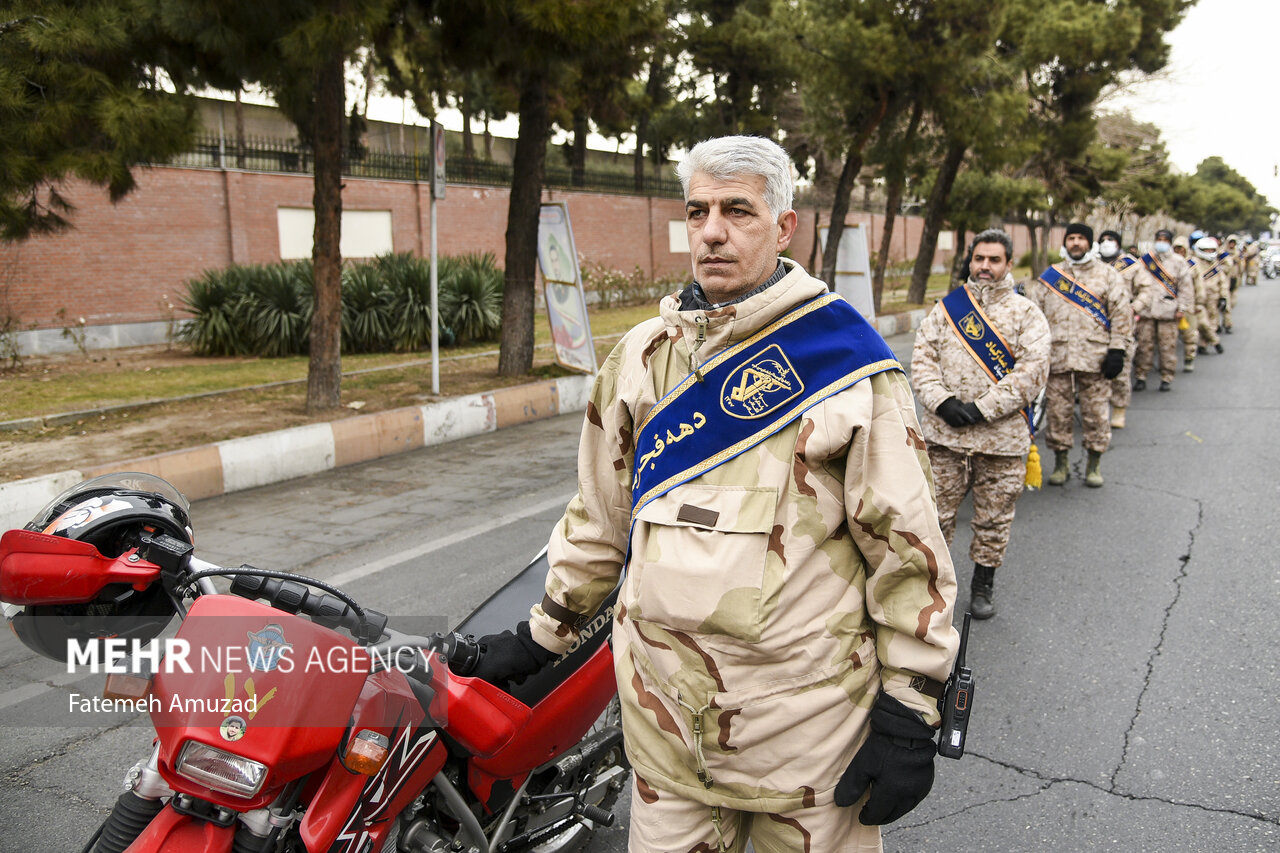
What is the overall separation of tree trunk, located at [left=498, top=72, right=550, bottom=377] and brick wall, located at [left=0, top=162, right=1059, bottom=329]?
6.29 metres

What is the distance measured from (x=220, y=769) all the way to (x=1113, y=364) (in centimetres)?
723

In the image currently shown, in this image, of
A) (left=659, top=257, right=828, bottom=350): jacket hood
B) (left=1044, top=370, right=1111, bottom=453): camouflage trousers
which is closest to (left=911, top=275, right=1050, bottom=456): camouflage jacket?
(left=1044, top=370, right=1111, bottom=453): camouflage trousers

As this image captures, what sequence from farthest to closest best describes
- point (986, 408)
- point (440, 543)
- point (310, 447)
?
point (310, 447), point (440, 543), point (986, 408)

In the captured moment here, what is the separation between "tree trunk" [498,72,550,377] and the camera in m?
12.2

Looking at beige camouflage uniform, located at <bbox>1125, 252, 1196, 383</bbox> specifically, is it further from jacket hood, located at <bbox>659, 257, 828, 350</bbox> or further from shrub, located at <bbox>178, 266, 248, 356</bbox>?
shrub, located at <bbox>178, 266, 248, 356</bbox>

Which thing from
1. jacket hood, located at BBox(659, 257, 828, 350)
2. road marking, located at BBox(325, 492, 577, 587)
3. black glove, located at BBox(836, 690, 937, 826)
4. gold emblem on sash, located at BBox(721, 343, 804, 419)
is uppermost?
jacket hood, located at BBox(659, 257, 828, 350)

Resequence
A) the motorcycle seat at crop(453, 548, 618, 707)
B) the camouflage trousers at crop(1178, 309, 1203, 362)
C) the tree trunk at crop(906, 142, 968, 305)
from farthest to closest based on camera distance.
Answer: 1. the tree trunk at crop(906, 142, 968, 305)
2. the camouflage trousers at crop(1178, 309, 1203, 362)
3. the motorcycle seat at crop(453, 548, 618, 707)

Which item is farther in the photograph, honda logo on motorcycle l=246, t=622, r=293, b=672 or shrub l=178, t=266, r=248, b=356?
shrub l=178, t=266, r=248, b=356

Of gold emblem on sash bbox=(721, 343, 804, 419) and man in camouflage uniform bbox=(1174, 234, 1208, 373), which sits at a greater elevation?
gold emblem on sash bbox=(721, 343, 804, 419)

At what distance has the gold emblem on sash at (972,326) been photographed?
512cm

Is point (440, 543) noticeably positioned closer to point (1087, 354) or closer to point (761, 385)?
point (761, 385)

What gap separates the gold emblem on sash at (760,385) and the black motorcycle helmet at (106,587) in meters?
1.18

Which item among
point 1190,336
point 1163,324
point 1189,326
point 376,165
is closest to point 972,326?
point 1163,324

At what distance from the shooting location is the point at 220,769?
5.35ft
